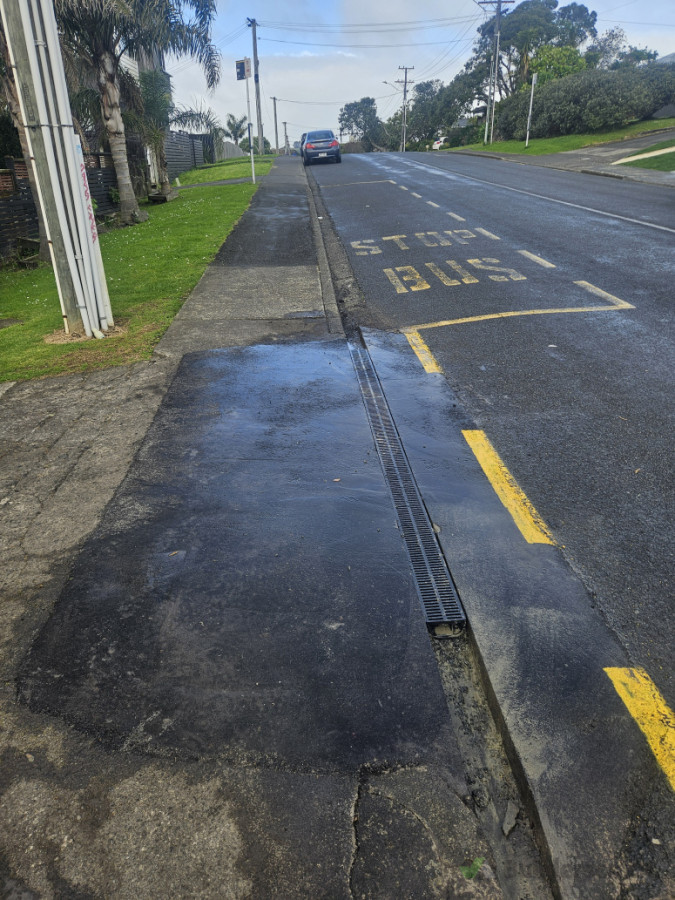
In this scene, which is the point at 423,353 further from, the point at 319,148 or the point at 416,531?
the point at 319,148

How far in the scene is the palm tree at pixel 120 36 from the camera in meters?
15.6

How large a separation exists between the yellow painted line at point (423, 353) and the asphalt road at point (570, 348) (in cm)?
6

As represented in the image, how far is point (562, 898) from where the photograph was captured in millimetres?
1912

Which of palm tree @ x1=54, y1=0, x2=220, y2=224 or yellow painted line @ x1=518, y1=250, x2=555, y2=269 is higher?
palm tree @ x1=54, y1=0, x2=220, y2=224

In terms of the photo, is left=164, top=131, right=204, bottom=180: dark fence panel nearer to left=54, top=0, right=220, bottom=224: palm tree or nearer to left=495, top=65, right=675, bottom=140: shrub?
left=54, top=0, right=220, bottom=224: palm tree

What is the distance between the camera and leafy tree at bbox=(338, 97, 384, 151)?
127569 mm

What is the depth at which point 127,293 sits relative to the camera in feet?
32.5

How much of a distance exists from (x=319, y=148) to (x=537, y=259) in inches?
1085

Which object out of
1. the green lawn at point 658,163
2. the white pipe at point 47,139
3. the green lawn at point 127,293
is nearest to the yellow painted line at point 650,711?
the green lawn at point 127,293

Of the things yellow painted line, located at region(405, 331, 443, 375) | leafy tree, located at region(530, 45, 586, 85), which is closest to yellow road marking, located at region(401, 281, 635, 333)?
yellow painted line, located at region(405, 331, 443, 375)

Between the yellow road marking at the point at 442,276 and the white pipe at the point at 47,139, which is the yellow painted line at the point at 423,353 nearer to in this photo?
the yellow road marking at the point at 442,276

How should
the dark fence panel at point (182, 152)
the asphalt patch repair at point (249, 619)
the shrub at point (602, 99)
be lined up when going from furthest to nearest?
1. the shrub at point (602, 99)
2. the dark fence panel at point (182, 152)
3. the asphalt patch repair at point (249, 619)

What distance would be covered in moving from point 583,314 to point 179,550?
5.80 metres

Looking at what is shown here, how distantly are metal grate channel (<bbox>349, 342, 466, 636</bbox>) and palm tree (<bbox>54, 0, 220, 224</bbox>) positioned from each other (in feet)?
48.9
